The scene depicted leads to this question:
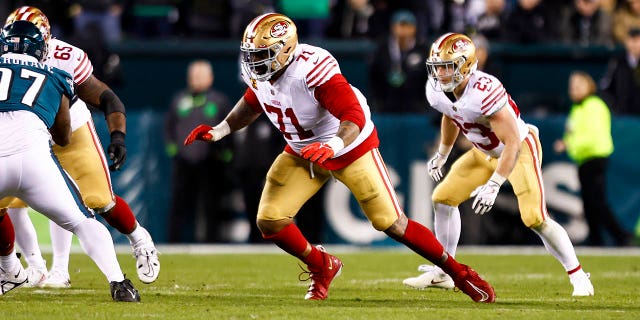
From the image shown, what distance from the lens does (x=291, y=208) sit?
6680mm

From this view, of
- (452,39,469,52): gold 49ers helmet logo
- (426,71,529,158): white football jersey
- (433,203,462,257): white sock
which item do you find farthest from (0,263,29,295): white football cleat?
(452,39,469,52): gold 49ers helmet logo

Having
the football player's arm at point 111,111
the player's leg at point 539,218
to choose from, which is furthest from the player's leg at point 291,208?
the player's leg at point 539,218

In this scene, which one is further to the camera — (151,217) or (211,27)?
(211,27)

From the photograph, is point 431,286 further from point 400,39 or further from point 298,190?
point 400,39

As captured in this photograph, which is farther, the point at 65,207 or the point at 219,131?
the point at 219,131

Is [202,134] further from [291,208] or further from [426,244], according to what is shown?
[426,244]

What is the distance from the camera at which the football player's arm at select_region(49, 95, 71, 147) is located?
6.24 m

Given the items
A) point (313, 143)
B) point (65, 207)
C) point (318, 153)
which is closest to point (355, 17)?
point (313, 143)

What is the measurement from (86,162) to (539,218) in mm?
2674

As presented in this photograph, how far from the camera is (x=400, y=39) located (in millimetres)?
11945

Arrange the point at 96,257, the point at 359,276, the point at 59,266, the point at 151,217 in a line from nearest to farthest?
the point at 96,257 < the point at 59,266 < the point at 359,276 < the point at 151,217

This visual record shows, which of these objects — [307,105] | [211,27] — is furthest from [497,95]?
[211,27]

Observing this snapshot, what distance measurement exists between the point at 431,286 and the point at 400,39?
4675 millimetres

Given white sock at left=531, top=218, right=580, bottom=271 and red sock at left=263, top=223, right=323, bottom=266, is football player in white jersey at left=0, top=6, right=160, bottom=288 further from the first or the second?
white sock at left=531, top=218, right=580, bottom=271
